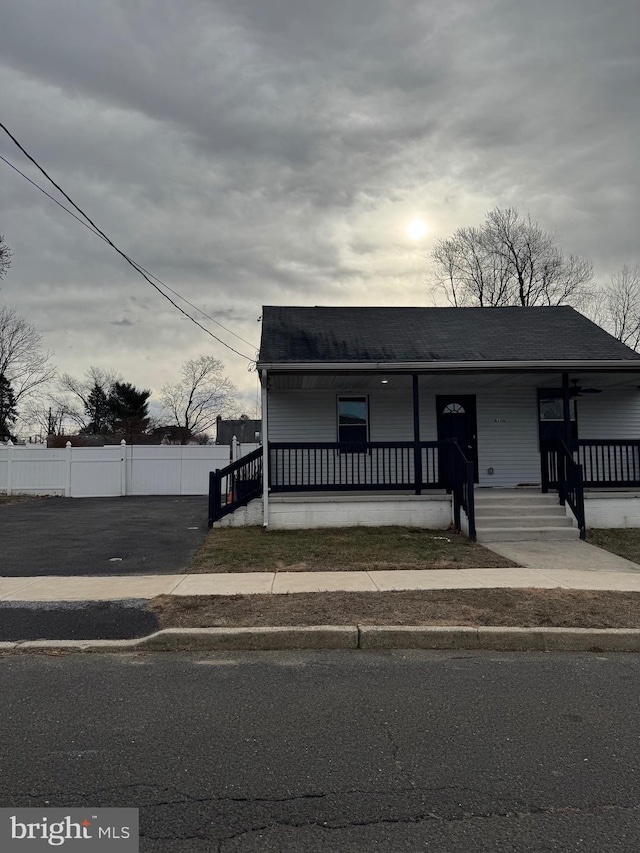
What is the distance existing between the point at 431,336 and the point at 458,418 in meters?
2.20

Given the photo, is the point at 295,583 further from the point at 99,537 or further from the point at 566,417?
the point at 566,417

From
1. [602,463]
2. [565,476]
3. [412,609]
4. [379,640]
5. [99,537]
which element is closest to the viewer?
[379,640]

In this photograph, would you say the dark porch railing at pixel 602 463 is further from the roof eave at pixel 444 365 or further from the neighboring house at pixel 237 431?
the neighboring house at pixel 237 431

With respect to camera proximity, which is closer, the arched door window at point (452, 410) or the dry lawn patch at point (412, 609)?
the dry lawn patch at point (412, 609)

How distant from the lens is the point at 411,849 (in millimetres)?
2385

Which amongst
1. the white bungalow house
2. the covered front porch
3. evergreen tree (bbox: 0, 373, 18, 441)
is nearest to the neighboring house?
evergreen tree (bbox: 0, 373, 18, 441)

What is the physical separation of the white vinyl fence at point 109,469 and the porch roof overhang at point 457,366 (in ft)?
35.8

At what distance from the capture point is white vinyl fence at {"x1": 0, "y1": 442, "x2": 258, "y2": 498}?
20.3m

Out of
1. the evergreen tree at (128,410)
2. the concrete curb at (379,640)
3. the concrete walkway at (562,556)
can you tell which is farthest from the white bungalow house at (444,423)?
the evergreen tree at (128,410)

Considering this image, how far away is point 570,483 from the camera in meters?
10.8

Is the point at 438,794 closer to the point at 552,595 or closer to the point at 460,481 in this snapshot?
the point at 552,595

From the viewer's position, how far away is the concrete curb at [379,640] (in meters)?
4.97

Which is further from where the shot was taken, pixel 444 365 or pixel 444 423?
pixel 444 423

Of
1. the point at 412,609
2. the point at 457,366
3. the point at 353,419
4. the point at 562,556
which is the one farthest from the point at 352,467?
the point at 412,609
